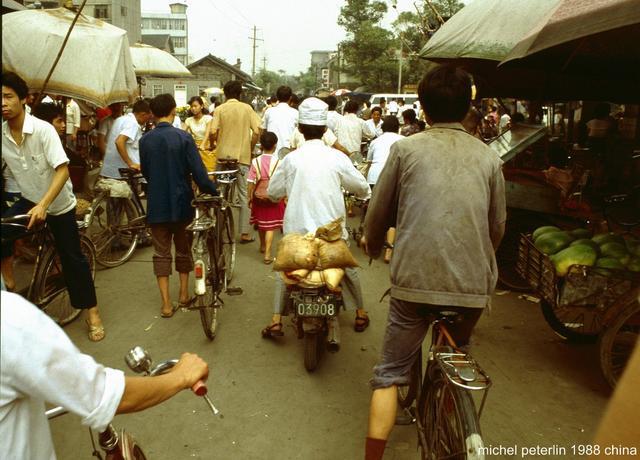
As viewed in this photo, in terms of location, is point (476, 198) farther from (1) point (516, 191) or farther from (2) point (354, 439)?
(1) point (516, 191)

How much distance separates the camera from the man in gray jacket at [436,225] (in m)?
2.59

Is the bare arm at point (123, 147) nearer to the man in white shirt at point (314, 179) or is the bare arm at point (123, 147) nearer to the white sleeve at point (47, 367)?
the man in white shirt at point (314, 179)

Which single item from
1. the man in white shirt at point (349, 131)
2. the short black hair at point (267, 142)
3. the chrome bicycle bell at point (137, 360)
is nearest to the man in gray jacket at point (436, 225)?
the chrome bicycle bell at point (137, 360)

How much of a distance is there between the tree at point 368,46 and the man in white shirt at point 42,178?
179 ft

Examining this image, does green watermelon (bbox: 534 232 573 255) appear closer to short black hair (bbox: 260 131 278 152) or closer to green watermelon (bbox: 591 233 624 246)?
green watermelon (bbox: 591 233 624 246)

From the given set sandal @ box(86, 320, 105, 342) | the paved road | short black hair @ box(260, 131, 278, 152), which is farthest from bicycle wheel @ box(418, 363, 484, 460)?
short black hair @ box(260, 131, 278, 152)

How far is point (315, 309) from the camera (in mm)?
3893

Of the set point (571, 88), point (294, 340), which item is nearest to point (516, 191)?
point (571, 88)

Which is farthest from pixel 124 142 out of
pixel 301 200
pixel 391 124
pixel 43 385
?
pixel 43 385

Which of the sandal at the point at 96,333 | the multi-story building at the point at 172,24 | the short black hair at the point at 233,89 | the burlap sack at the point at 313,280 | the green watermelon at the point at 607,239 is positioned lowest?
the sandal at the point at 96,333

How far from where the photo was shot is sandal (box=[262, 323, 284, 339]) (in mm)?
4766

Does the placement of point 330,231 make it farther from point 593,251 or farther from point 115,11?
point 115,11

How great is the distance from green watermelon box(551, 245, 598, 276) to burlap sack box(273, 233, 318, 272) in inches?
66.2

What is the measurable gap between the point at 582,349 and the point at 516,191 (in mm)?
1980
